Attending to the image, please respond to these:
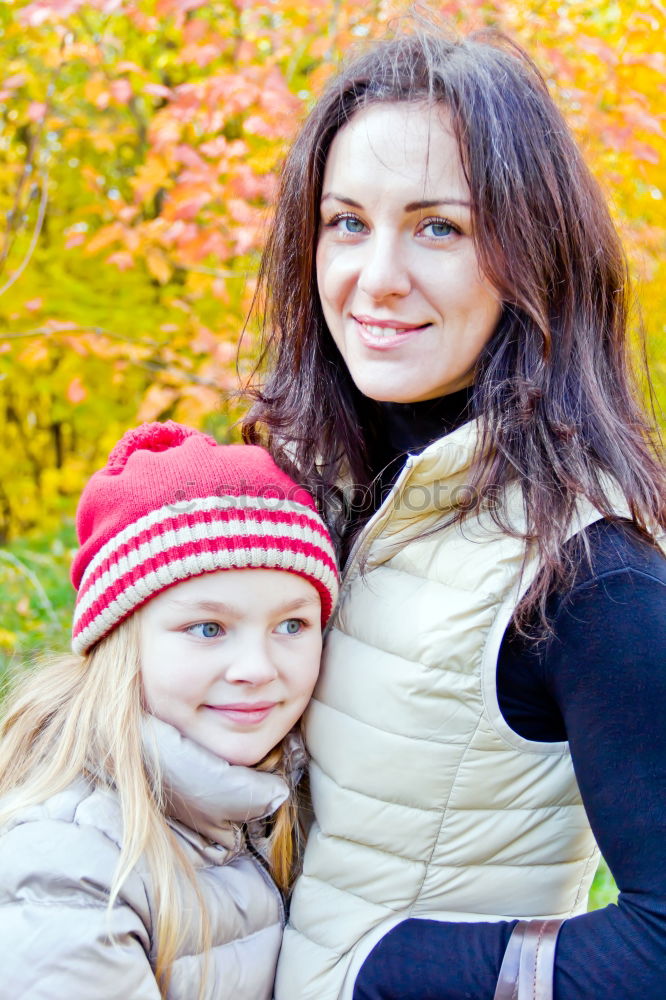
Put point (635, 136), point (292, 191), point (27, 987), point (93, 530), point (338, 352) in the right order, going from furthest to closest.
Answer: point (635, 136) < point (338, 352) < point (292, 191) < point (93, 530) < point (27, 987)

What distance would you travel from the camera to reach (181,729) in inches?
66.2

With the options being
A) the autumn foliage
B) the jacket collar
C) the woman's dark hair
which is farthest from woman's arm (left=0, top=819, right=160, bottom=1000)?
the autumn foliage

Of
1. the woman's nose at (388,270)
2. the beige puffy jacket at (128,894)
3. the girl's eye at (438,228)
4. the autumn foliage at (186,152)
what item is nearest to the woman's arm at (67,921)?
the beige puffy jacket at (128,894)

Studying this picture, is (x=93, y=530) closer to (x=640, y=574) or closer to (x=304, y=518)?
(x=304, y=518)

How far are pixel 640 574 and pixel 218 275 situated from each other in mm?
3187

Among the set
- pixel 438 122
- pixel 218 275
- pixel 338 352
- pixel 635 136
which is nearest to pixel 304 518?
pixel 338 352

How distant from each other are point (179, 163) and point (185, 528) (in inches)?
120

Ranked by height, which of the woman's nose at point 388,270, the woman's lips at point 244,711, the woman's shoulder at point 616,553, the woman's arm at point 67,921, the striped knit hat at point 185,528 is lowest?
the woman's arm at point 67,921

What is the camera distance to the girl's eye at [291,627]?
1.73m

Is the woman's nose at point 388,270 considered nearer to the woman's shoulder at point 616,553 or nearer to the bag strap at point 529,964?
the woman's shoulder at point 616,553

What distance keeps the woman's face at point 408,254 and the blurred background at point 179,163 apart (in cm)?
56

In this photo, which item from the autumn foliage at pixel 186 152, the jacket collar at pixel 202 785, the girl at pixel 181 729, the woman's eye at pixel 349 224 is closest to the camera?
the girl at pixel 181 729

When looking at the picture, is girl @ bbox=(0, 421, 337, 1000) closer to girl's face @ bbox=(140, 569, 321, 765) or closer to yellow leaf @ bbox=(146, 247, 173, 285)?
girl's face @ bbox=(140, 569, 321, 765)

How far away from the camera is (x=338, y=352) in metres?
2.17
